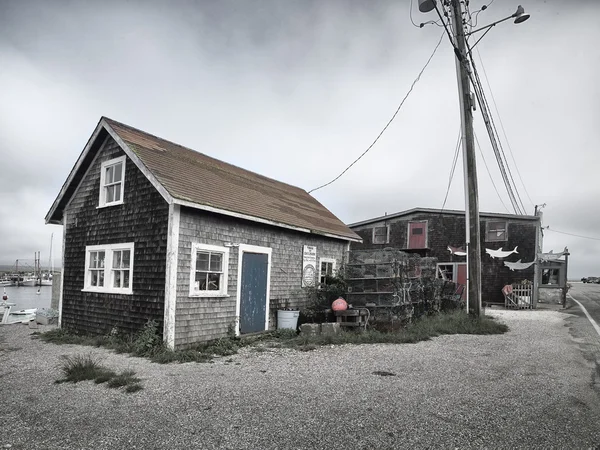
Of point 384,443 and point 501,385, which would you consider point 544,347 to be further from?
point 384,443

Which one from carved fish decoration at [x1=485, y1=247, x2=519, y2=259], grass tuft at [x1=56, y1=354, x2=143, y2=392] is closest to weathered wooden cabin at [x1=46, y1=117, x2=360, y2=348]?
grass tuft at [x1=56, y1=354, x2=143, y2=392]

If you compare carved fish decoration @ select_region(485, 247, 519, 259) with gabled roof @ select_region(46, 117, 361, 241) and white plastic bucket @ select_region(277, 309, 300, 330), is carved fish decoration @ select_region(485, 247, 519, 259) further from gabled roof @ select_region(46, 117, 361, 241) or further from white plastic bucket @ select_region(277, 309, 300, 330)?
white plastic bucket @ select_region(277, 309, 300, 330)

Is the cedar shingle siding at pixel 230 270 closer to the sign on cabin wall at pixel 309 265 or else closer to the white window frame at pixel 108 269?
the sign on cabin wall at pixel 309 265

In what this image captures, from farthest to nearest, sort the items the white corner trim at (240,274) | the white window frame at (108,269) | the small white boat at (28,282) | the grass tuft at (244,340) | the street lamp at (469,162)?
1. the small white boat at (28,282)
2. the street lamp at (469,162)
3. the white corner trim at (240,274)
4. the white window frame at (108,269)
5. the grass tuft at (244,340)

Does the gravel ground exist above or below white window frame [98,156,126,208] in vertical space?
below

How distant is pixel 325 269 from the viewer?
53.2 ft

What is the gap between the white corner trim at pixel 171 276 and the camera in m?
10.1

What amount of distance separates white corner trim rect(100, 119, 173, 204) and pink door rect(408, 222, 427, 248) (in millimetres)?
19645

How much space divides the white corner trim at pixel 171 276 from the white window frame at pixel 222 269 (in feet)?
1.70

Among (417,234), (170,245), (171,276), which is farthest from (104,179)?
(417,234)

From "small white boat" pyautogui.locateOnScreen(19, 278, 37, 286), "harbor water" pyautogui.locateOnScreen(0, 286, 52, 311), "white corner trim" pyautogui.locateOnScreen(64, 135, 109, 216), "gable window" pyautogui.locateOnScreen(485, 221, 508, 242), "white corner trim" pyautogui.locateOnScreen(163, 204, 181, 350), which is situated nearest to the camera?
"white corner trim" pyautogui.locateOnScreen(163, 204, 181, 350)

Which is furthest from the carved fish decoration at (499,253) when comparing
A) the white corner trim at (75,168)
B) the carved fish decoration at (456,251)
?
the white corner trim at (75,168)

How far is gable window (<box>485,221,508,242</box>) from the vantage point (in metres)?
25.5

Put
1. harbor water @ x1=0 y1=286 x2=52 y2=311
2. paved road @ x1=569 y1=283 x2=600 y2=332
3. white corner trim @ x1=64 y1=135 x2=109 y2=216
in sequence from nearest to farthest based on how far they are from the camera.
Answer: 1. white corner trim @ x1=64 y1=135 x2=109 y2=216
2. paved road @ x1=569 y1=283 x2=600 y2=332
3. harbor water @ x1=0 y1=286 x2=52 y2=311
